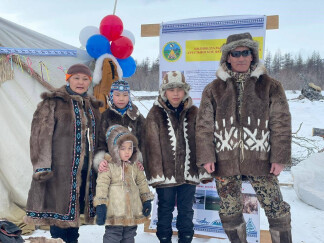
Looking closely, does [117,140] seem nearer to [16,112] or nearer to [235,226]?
[235,226]

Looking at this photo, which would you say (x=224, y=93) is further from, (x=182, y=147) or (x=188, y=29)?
(x=188, y=29)

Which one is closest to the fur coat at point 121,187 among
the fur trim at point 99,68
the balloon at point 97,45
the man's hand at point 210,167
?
the man's hand at point 210,167

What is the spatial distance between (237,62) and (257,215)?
61.3 inches

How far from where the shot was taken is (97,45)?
3709 mm

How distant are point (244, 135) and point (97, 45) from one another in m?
2.09

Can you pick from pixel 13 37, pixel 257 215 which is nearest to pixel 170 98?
pixel 257 215

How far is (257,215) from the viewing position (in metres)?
3.19

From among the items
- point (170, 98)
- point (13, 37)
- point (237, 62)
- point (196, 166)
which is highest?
point (13, 37)

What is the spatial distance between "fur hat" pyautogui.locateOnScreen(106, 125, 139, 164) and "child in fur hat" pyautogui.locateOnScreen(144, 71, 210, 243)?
0.24m

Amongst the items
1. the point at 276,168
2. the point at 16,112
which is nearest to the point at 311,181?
the point at 276,168

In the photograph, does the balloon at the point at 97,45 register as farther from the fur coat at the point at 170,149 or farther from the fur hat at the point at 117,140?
the fur hat at the point at 117,140

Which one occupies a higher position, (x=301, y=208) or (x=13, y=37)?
(x=13, y=37)

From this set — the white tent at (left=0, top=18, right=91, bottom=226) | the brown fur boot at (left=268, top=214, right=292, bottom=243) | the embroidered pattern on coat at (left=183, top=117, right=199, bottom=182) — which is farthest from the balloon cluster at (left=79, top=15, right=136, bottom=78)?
the brown fur boot at (left=268, top=214, right=292, bottom=243)

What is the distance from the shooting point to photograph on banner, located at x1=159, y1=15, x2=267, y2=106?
3301mm
